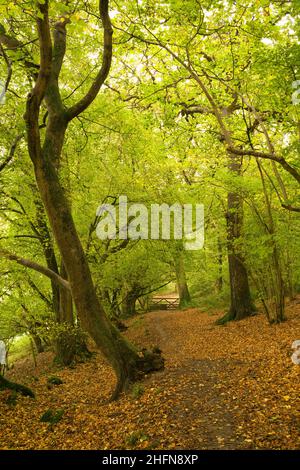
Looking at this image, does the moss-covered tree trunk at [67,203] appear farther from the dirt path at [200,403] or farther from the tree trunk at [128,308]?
the tree trunk at [128,308]

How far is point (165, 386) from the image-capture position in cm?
713

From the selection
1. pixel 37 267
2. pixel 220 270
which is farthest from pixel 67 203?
pixel 220 270

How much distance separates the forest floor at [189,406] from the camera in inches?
196

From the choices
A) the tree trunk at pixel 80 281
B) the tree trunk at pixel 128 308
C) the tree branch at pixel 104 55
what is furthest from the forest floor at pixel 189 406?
the tree trunk at pixel 128 308

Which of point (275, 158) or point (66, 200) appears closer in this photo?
point (275, 158)

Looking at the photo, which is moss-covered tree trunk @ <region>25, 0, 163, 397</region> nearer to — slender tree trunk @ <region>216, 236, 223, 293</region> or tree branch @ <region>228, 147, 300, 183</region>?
tree branch @ <region>228, 147, 300, 183</region>

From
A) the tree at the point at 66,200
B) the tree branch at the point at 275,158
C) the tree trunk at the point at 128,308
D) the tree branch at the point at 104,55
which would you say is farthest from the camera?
the tree trunk at the point at 128,308

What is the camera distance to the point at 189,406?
6082mm

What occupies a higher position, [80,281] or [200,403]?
[80,281]

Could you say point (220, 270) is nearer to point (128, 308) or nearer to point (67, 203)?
point (128, 308)

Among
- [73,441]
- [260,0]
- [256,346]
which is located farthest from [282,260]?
[73,441]

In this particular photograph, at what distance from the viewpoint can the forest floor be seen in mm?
4988

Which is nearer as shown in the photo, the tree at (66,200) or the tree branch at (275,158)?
the tree branch at (275,158)
